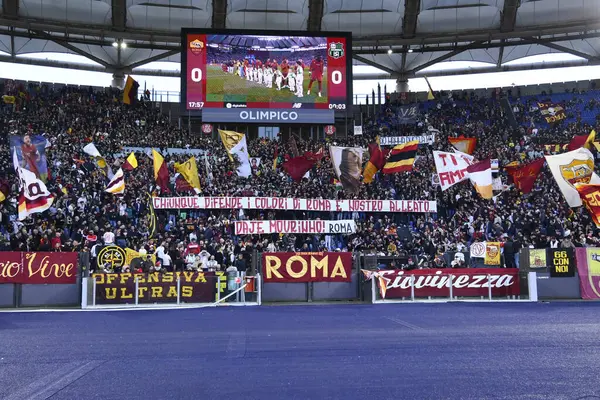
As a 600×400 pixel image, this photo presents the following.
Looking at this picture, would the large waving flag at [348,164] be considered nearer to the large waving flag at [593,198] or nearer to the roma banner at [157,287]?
the large waving flag at [593,198]

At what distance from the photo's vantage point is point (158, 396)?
6.35 metres

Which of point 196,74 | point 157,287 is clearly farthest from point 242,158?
point 157,287

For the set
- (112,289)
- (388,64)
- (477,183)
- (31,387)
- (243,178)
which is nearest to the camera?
(31,387)

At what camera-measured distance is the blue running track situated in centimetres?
656

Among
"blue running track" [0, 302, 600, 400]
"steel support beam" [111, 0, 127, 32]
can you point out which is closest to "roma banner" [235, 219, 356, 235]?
"blue running track" [0, 302, 600, 400]

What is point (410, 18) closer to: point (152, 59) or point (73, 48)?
point (152, 59)

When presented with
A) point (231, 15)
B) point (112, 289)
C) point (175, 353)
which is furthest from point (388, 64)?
point (175, 353)

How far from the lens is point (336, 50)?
39.7m

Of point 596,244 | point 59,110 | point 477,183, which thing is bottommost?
point 596,244

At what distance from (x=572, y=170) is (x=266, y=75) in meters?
20.4

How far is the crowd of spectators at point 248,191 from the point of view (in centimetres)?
2570

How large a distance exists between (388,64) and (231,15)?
1717 centimetres

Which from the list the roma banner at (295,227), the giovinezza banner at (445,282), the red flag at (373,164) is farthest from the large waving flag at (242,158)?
the giovinezza banner at (445,282)

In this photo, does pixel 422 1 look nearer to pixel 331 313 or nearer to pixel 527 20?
A: pixel 527 20
